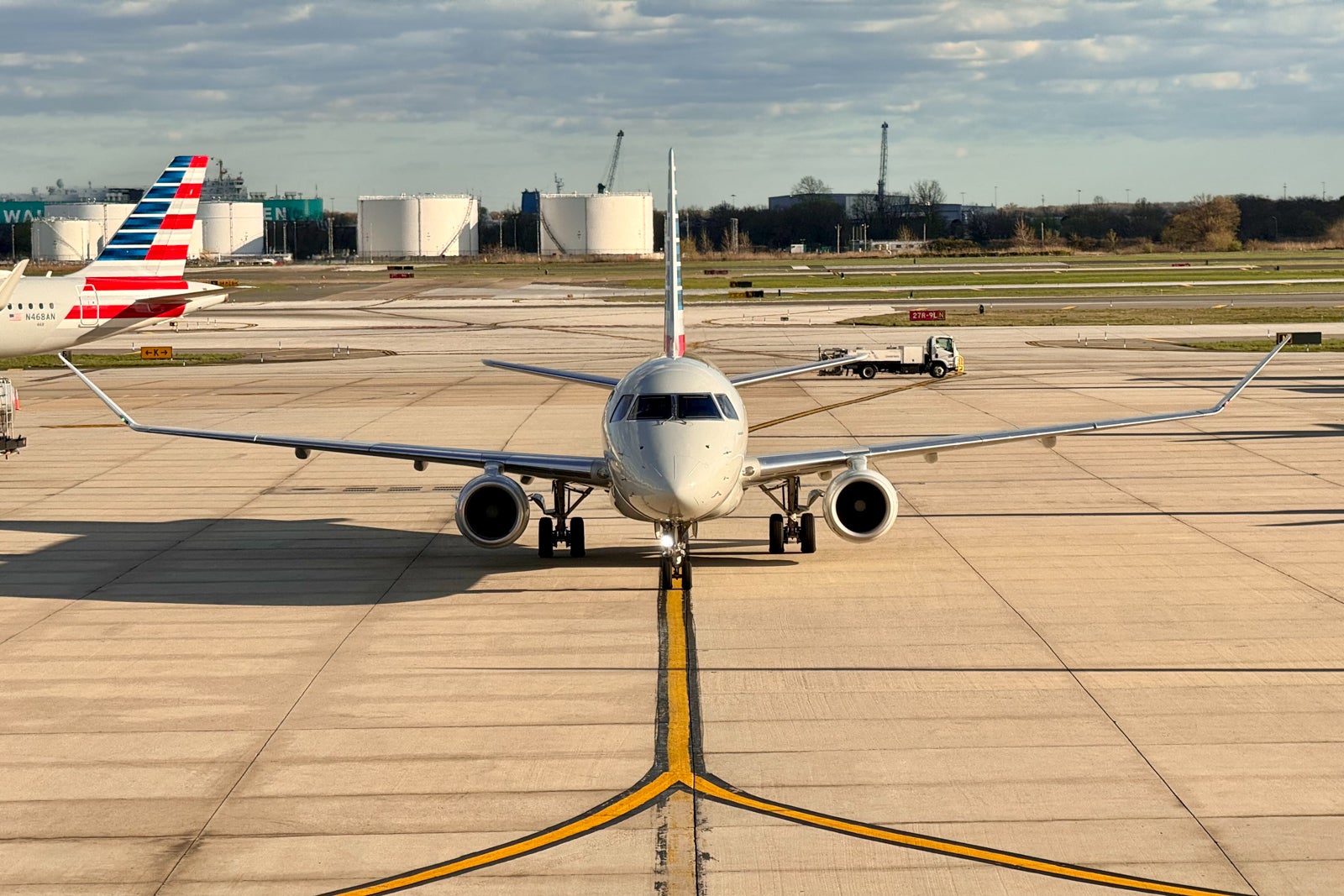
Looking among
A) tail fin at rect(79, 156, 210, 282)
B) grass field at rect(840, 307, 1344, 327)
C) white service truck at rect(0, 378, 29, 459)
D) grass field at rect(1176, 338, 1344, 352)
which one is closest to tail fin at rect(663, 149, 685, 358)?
white service truck at rect(0, 378, 29, 459)

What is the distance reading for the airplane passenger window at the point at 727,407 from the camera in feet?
73.5

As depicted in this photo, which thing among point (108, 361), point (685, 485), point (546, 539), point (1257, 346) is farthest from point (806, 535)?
point (108, 361)

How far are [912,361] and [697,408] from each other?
44.3m

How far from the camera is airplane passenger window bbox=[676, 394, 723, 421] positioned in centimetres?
2189

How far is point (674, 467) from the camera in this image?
2092 cm

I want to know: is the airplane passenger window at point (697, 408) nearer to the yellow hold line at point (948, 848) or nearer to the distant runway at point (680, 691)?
the distant runway at point (680, 691)

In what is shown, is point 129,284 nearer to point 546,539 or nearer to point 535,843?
point 546,539

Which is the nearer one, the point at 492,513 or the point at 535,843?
the point at 535,843

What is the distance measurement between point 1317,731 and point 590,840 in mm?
7997

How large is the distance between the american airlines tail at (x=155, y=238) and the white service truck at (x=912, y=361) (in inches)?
1097

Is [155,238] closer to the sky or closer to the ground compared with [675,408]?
closer to the sky

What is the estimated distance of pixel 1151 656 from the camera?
1864cm

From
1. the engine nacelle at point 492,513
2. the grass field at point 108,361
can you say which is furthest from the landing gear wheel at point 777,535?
the grass field at point 108,361

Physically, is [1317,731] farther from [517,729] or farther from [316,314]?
[316,314]
